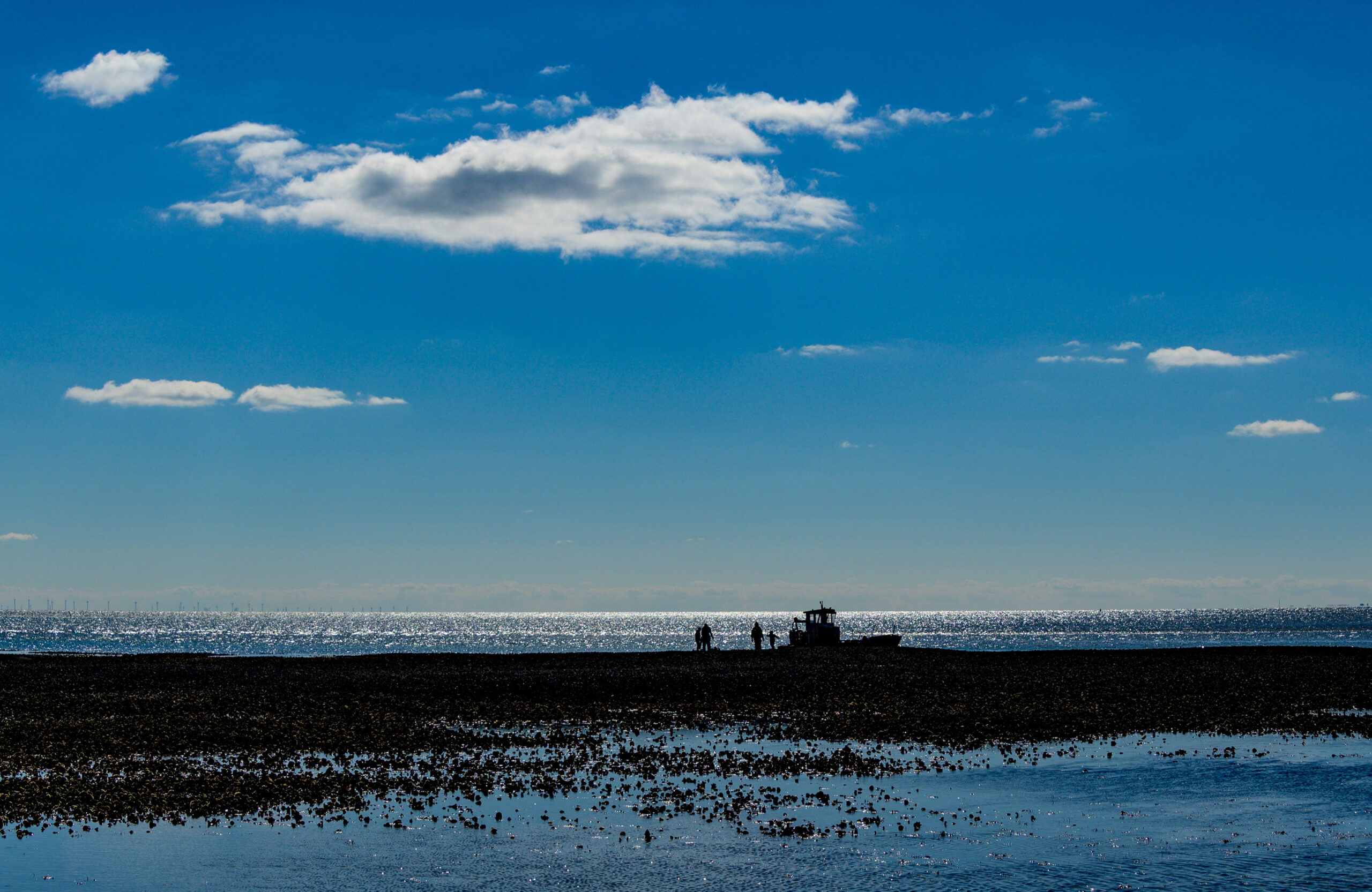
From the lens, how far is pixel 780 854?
1994cm

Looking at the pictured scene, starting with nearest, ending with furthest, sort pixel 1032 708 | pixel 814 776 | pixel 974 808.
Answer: pixel 974 808 → pixel 814 776 → pixel 1032 708

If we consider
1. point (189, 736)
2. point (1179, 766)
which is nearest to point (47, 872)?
point (189, 736)

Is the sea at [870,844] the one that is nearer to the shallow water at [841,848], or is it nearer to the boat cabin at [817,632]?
the shallow water at [841,848]

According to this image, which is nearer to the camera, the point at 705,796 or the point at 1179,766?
the point at 705,796

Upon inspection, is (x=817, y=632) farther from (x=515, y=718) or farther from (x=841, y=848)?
(x=841, y=848)

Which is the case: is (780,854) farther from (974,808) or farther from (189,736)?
(189,736)

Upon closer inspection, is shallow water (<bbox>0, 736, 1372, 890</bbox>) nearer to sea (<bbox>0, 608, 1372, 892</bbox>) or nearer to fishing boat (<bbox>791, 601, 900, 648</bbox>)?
sea (<bbox>0, 608, 1372, 892</bbox>)

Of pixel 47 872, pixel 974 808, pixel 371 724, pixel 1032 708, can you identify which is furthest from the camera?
pixel 1032 708

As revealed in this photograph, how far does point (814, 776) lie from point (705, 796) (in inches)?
148

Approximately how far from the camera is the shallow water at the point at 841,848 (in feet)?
60.4

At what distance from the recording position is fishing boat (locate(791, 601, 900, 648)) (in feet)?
279

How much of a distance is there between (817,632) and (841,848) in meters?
66.1

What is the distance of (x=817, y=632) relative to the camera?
85.7m

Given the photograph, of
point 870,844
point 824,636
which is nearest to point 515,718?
point 870,844
